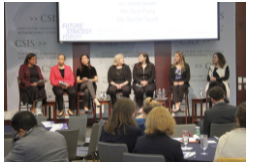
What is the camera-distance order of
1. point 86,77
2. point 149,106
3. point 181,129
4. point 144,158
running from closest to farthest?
point 144,158 → point 149,106 → point 181,129 → point 86,77

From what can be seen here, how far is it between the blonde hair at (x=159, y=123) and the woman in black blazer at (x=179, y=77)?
5.47 metres

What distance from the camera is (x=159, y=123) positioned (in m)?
3.31

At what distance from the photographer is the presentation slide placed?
9.37m

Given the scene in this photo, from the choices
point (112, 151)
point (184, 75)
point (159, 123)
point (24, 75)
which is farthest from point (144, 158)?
point (24, 75)

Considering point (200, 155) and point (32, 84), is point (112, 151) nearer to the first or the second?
point (200, 155)

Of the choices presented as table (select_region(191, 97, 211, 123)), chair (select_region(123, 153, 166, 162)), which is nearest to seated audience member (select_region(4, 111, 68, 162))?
chair (select_region(123, 153, 166, 162))

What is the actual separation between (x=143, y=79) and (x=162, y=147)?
18.6 ft

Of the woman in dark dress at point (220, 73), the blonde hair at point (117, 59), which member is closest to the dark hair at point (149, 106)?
the blonde hair at point (117, 59)

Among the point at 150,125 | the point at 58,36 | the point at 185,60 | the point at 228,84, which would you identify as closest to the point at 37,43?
the point at 58,36

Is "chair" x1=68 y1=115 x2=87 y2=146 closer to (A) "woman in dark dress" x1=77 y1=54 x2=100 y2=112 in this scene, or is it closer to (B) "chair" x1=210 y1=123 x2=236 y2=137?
(A) "woman in dark dress" x1=77 y1=54 x2=100 y2=112

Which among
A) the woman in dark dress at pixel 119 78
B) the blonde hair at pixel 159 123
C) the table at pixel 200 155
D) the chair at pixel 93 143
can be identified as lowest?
the chair at pixel 93 143

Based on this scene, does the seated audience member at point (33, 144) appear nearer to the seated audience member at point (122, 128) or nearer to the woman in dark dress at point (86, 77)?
the seated audience member at point (122, 128)

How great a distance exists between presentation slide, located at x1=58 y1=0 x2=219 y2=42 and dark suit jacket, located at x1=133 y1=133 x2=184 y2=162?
627cm

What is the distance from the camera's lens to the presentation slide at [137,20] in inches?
369
